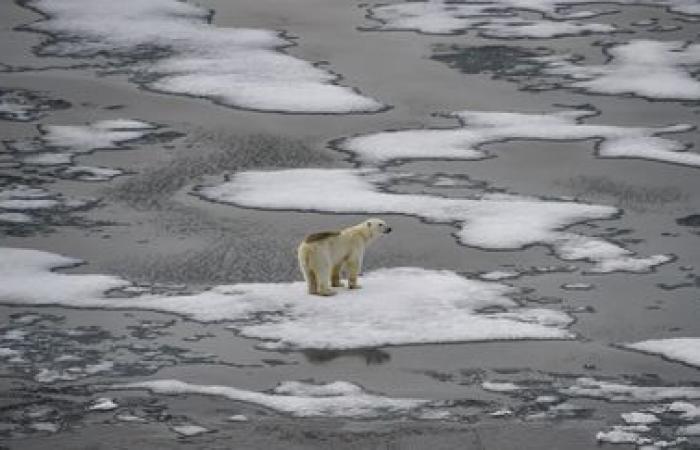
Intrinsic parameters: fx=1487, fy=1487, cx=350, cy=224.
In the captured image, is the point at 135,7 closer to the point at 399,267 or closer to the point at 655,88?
the point at 655,88

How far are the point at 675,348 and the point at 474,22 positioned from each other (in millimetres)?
14043

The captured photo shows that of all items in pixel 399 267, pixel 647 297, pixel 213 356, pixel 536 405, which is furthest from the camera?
pixel 399 267

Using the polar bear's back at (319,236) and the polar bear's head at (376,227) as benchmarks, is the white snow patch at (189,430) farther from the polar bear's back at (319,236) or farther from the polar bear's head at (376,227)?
the polar bear's head at (376,227)

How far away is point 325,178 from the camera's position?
16.6 metres

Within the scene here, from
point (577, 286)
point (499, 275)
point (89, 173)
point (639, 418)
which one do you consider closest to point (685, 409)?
point (639, 418)

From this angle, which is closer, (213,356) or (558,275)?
(213,356)

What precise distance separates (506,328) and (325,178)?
206 inches

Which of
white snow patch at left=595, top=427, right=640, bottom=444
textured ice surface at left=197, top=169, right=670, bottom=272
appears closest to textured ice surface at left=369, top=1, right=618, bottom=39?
textured ice surface at left=197, top=169, right=670, bottom=272

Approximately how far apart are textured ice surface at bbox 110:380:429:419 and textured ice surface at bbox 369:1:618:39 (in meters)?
14.0

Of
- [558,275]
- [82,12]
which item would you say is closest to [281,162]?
[558,275]

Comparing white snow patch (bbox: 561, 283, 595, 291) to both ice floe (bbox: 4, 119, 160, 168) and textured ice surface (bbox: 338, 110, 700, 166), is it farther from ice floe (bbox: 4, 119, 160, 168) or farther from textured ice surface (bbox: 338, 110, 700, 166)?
ice floe (bbox: 4, 119, 160, 168)

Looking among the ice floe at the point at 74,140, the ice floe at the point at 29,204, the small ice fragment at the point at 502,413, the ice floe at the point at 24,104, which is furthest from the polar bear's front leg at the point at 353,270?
the ice floe at the point at 24,104

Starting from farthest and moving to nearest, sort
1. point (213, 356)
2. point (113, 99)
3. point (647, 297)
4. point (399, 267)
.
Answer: point (113, 99) → point (399, 267) → point (647, 297) → point (213, 356)

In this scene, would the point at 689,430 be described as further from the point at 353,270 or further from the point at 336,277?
the point at 336,277
